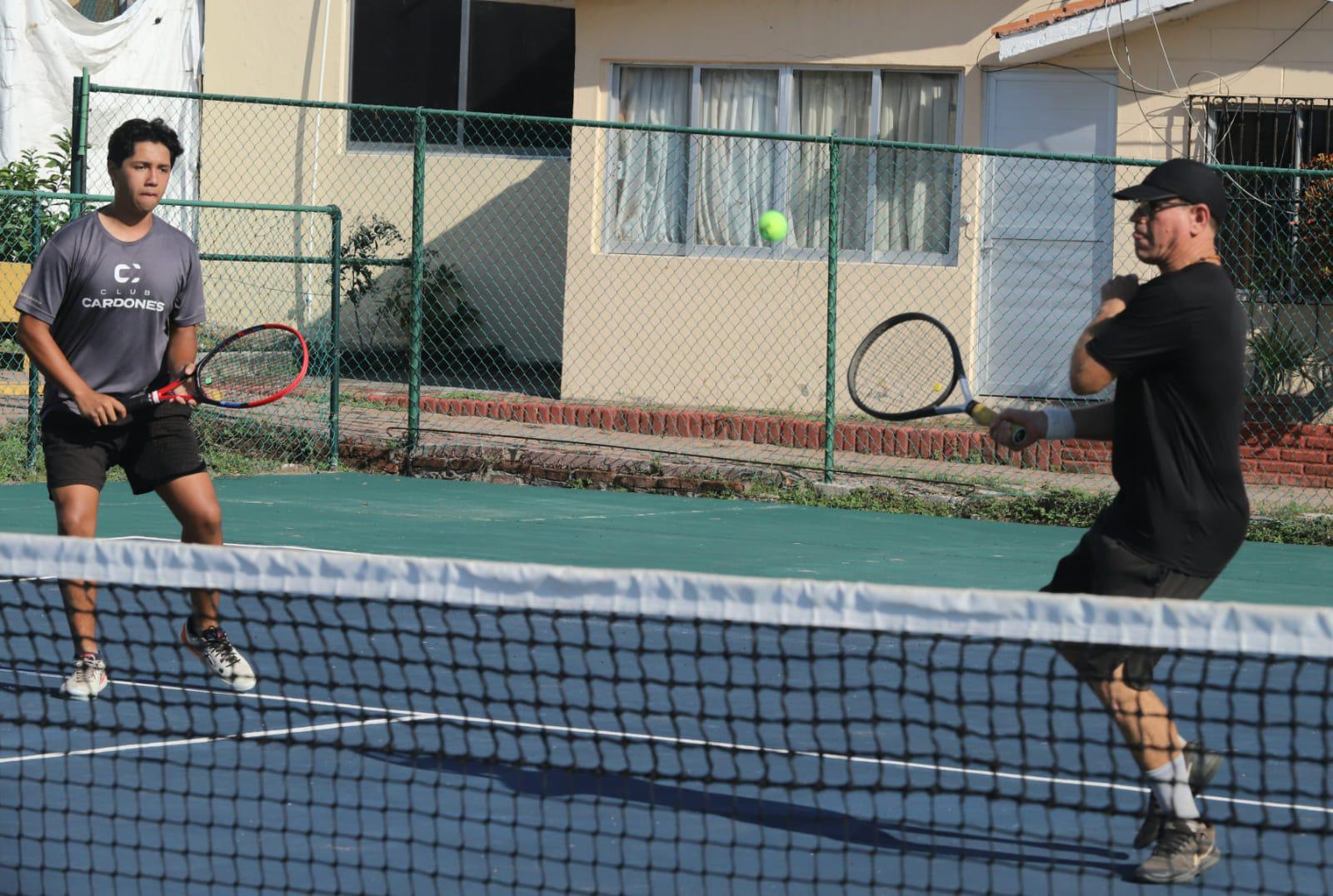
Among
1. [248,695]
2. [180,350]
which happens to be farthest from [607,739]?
[180,350]

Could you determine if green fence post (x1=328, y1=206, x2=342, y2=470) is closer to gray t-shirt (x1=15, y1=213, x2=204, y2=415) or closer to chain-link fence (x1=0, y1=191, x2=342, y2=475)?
chain-link fence (x1=0, y1=191, x2=342, y2=475)

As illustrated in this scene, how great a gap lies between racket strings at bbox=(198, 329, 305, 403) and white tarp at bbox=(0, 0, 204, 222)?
995 centimetres

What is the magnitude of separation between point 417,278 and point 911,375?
4770mm

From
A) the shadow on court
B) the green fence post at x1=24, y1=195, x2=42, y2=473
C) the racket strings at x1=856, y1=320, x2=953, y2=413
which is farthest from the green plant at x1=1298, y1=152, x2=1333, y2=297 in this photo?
the shadow on court

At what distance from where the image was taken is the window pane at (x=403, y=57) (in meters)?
17.9

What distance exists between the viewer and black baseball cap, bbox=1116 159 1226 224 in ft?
15.5

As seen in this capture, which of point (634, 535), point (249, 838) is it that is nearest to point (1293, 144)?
point (634, 535)

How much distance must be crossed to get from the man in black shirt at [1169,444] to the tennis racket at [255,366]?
373 cm

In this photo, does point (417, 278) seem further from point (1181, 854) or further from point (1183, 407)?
point (1181, 854)

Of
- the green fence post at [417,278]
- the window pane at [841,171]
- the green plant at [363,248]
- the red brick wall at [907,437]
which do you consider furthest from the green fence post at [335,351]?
the green plant at [363,248]

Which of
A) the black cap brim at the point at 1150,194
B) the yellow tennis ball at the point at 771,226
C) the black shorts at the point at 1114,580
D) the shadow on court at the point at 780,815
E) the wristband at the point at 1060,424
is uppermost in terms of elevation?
the yellow tennis ball at the point at 771,226

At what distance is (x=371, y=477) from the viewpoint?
42.6ft

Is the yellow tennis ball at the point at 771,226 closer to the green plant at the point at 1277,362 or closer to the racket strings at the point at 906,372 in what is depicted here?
the racket strings at the point at 906,372

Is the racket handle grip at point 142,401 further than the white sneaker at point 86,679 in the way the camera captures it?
Yes
